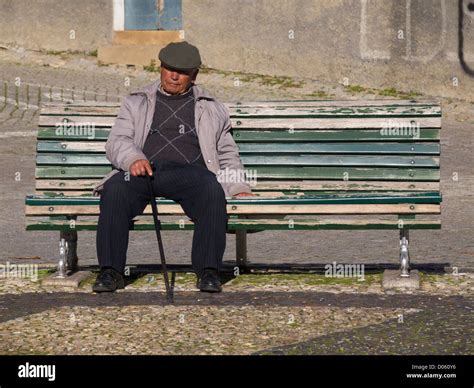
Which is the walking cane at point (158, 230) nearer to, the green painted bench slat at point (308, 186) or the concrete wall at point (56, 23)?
the green painted bench slat at point (308, 186)

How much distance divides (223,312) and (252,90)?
1235cm

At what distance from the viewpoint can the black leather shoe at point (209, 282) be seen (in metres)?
7.27

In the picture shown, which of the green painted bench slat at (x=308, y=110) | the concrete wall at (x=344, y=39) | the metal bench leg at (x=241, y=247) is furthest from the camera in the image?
the concrete wall at (x=344, y=39)

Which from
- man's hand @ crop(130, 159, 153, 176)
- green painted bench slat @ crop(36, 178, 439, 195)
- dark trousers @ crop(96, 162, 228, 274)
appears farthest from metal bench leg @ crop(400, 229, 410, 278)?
man's hand @ crop(130, 159, 153, 176)

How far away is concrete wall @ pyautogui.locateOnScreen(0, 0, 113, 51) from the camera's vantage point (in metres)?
20.9

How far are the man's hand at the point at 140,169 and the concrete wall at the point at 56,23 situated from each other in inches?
540

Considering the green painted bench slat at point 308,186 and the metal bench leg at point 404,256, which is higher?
the green painted bench slat at point 308,186

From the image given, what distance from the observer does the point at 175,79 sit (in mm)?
7648

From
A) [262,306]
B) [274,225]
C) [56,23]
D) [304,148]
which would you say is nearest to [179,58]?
[304,148]

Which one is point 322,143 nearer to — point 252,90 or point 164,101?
point 164,101

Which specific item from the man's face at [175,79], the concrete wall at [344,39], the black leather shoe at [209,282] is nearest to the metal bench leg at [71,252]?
the black leather shoe at [209,282]

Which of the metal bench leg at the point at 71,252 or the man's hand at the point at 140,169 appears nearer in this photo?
the man's hand at the point at 140,169

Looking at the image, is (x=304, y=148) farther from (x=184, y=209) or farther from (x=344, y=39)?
(x=344, y=39)

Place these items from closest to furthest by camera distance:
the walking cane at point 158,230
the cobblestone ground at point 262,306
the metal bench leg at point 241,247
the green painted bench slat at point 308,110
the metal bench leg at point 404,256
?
the cobblestone ground at point 262,306 → the walking cane at point 158,230 → the metal bench leg at point 404,256 → the green painted bench slat at point 308,110 → the metal bench leg at point 241,247
